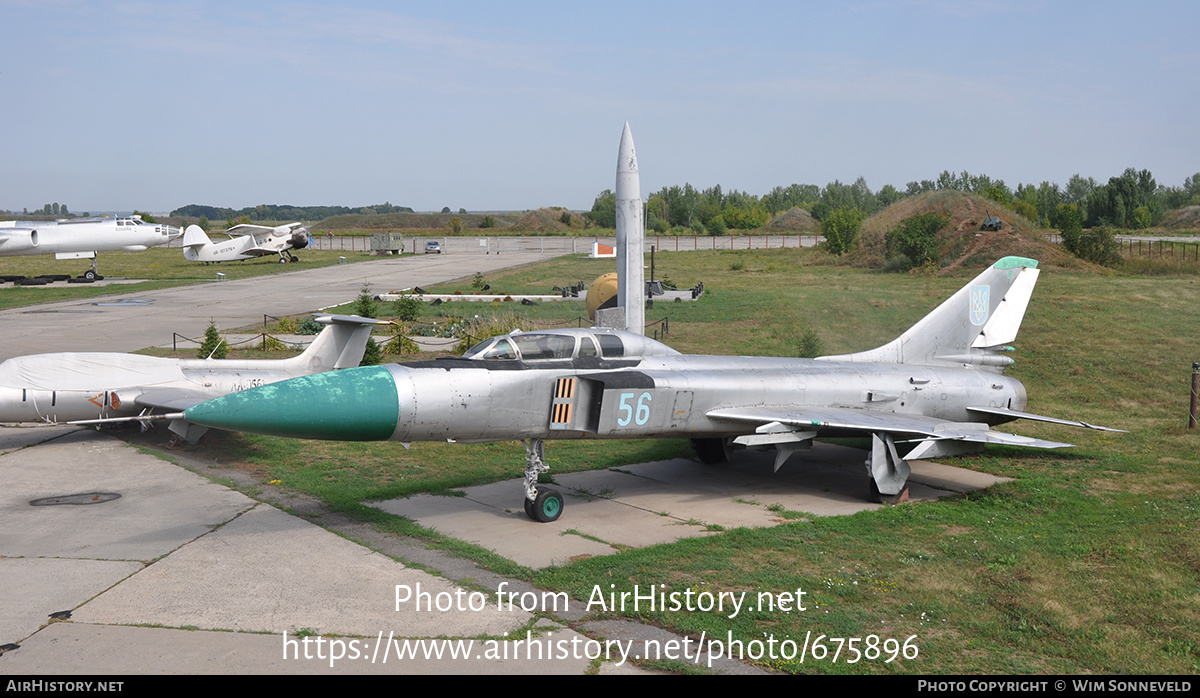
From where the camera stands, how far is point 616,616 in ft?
29.7

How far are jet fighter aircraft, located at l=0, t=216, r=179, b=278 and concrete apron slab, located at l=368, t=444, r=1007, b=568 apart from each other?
44.6m

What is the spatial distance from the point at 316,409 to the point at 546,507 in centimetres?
344

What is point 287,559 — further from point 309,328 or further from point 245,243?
point 245,243

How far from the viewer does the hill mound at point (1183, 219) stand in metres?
93.5

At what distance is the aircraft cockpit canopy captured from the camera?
1184 cm

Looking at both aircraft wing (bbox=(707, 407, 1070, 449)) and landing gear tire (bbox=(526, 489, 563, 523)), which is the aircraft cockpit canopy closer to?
aircraft wing (bbox=(707, 407, 1070, 449))

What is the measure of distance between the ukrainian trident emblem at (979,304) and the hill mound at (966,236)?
3518cm

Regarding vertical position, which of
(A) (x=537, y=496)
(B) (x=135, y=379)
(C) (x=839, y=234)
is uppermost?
(C) (x=839, y=234)

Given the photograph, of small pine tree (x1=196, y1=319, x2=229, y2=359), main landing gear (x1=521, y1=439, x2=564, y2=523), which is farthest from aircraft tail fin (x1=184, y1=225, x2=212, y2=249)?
main landing gear (x1=521, y1=439, x2=564, y2=523)

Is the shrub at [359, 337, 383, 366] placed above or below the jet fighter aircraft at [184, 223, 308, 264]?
below

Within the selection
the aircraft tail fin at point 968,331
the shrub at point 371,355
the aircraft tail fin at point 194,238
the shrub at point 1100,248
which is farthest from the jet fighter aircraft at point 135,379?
the shrub at point 1100,248

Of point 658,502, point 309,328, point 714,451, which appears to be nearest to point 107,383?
point 658,502

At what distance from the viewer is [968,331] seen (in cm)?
1609
